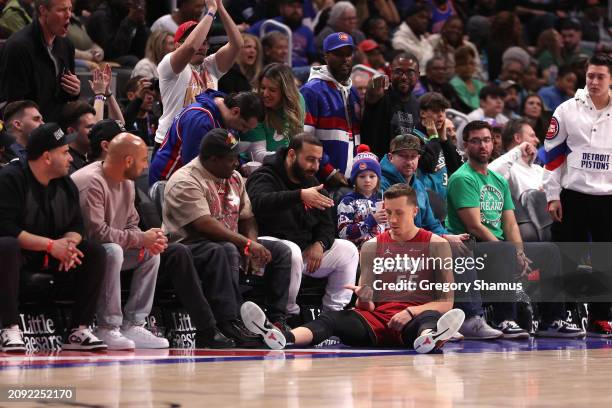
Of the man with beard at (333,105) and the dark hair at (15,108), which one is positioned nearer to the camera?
the dark hair at (15,108)

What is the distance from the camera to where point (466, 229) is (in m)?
9.91

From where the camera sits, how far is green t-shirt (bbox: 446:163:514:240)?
9.80 meters

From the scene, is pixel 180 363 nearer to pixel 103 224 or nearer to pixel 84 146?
pixel 103 224

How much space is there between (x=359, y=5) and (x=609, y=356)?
8.43 meters

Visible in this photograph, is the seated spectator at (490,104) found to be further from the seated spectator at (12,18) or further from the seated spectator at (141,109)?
the seated spectator at (12,18)

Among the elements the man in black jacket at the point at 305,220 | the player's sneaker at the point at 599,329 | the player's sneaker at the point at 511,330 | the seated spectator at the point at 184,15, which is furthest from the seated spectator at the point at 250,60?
the player's sneaker at the point at 599,329

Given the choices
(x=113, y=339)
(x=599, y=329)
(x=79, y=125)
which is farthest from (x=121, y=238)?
(x=599, y=329)

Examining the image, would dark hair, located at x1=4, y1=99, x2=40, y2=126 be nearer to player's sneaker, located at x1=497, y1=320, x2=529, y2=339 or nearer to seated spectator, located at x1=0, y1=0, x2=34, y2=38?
seated spectator, located at x1=0, y1=0, x2=34, y2=38

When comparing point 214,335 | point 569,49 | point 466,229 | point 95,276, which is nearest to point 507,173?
point 466,229

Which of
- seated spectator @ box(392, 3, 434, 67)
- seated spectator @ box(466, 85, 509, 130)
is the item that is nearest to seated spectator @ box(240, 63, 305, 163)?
seated spectator @ box(466, 85, 509, 130)

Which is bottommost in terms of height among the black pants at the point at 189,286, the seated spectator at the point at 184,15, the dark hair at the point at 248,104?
the black pants at the point at 189,286

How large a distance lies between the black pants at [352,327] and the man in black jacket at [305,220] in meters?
0.48

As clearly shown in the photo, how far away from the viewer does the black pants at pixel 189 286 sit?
808 cm

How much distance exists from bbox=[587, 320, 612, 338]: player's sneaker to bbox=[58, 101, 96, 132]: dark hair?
14.1ft
